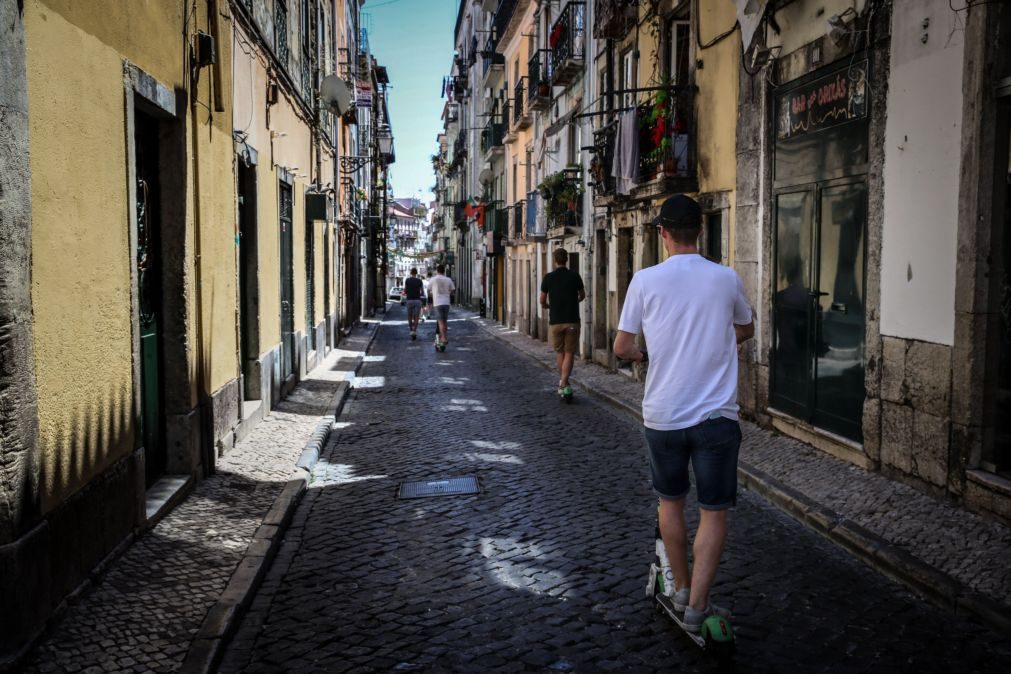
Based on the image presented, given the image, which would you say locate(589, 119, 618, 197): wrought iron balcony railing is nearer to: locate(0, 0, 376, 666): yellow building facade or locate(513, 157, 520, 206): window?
locate(0, 0, 376, 666): yellow building facade

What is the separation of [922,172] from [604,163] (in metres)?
9.86

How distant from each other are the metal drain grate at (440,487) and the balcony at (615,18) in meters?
10.1

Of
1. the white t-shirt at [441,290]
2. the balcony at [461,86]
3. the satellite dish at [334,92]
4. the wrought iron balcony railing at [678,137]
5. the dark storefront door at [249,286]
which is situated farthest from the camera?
the balcony at [461,86]

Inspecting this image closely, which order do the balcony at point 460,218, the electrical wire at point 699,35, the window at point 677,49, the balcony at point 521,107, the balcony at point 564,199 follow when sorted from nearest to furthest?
the electrical wire at point 699,35 < the window at point 677,49 < the balcony at point 564,199 < the balcony at point 521,107 < the balcony at point 460,218

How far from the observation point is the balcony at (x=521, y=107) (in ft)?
91.4

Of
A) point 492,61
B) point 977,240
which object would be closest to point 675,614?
point 977,240

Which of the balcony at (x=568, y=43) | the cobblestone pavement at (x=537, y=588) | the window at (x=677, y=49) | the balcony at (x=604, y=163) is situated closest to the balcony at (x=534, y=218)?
Answer: the balcony at (x=568, y=43)

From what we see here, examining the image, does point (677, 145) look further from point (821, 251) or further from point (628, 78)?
point (821, 251)

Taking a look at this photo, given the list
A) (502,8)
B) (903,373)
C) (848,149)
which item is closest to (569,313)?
(848,149)

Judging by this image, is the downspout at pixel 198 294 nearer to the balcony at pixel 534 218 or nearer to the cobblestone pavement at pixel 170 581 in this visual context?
the cobblestone pavement at pixel 170 581

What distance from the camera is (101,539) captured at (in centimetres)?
498

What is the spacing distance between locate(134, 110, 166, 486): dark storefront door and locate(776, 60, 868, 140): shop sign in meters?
5.66

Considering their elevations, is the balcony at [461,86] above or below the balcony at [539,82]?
above

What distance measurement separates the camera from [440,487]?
289 inches
